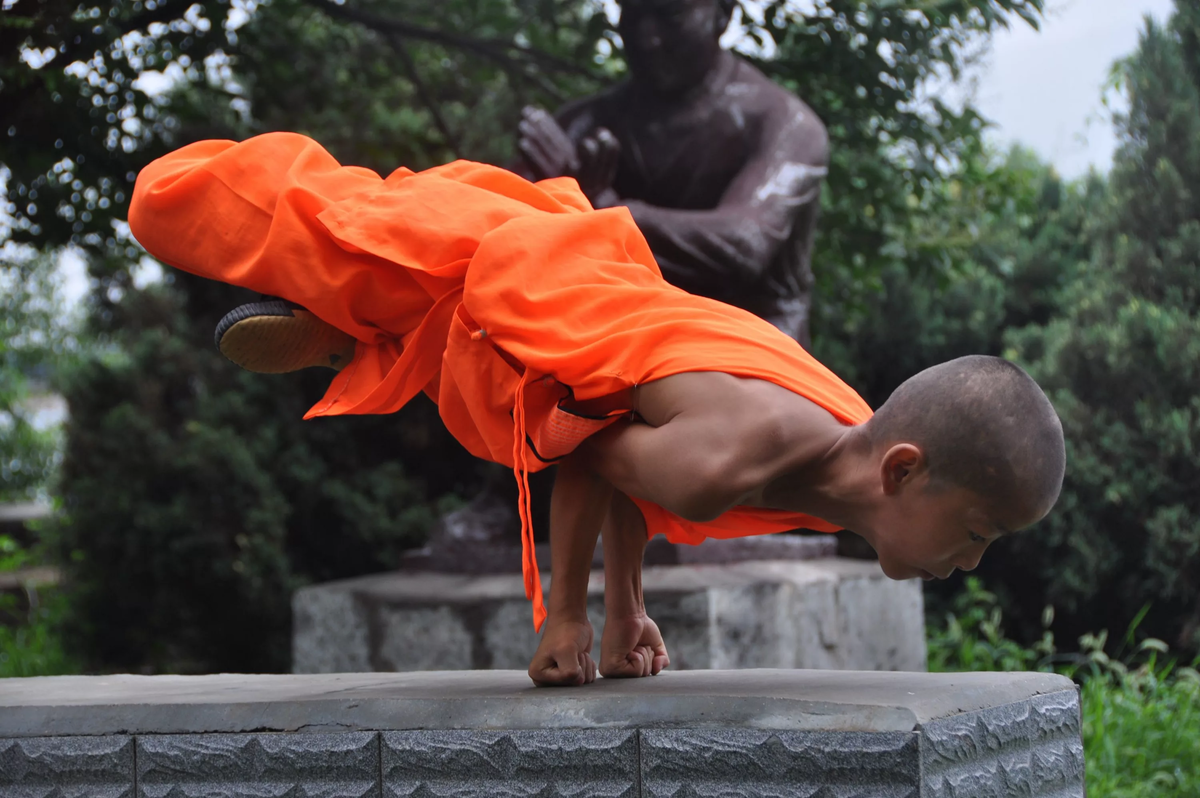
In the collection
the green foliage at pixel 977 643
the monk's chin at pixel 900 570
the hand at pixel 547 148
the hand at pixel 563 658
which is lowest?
the green foliage at pixel 977 643

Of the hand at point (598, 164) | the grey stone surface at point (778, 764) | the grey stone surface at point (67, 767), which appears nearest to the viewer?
the grey stone surface at point (778, 764)

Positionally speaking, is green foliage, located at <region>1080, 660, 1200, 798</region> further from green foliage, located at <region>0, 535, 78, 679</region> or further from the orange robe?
green foliage, located at <region>0, 535, 78, 679</region>

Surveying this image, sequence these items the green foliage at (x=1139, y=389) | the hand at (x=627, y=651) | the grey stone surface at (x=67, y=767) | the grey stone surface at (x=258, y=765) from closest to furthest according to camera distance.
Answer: the grey stone surface at (x=258, y=765), the grey stone surface at (x=67, y=767), the hand at (x=627, y=651), the green foliage at (x=1139, y=389)

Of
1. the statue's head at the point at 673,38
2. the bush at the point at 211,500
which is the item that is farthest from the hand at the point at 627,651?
the bush at the point at 211,500

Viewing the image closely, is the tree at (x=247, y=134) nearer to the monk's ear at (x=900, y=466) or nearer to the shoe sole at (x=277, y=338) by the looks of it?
the shoe sole at (x=277, y=338)

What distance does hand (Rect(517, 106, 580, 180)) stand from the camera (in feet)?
11.7

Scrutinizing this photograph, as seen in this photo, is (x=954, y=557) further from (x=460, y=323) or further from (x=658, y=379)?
(x=460, y=323)

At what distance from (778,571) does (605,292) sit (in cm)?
203

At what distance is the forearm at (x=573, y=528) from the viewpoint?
209 centimetres

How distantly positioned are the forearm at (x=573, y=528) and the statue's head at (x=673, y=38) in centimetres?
215

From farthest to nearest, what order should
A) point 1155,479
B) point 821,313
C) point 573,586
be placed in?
1. point 821,313
2. point 1155,479
3. point 573,586

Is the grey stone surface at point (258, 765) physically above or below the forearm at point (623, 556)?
below

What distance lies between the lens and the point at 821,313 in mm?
6121

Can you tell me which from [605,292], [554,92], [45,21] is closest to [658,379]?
[605,292]
